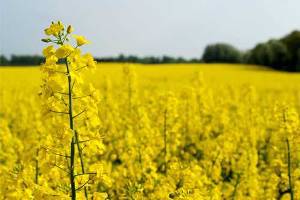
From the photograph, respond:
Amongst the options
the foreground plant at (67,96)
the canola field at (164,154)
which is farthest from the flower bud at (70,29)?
the canola field at (164,154)

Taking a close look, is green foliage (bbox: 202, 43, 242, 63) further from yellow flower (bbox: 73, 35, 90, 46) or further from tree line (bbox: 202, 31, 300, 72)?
yellow flower (bbox: 73, 35, 90, 46)

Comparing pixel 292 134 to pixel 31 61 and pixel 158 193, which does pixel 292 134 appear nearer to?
pixel 158 193

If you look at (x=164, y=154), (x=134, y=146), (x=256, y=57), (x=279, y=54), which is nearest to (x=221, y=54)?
(x=256, y=57)

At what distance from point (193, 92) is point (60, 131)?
7276 mm

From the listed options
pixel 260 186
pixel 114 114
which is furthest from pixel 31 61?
pixel 260 186

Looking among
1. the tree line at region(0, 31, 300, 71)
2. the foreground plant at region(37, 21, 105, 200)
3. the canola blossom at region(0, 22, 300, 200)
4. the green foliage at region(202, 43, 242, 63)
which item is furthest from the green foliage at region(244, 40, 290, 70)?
the foreground plant at region(37, 21, 105, 200)

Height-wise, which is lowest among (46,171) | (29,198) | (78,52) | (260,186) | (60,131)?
(260,186)

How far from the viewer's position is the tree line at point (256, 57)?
47.0 meters

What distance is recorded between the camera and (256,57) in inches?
2062

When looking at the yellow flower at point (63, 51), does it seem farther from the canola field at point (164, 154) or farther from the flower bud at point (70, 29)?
the canola field at point (164, 154)

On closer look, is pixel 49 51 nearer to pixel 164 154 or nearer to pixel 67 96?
pixel 67 96

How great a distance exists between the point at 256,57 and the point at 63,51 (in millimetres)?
49921

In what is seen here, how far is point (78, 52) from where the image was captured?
376 cm

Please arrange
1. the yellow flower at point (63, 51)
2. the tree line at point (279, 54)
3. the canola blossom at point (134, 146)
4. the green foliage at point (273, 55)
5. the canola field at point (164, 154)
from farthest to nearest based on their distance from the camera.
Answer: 1. the green foliage at point (273, 55)
2. the tree line at point (279, 54)
3. the canola field at point (164, 154)
4. the canola blossom at point (134, 146)
5. the yellow flower at point (63, 51)
